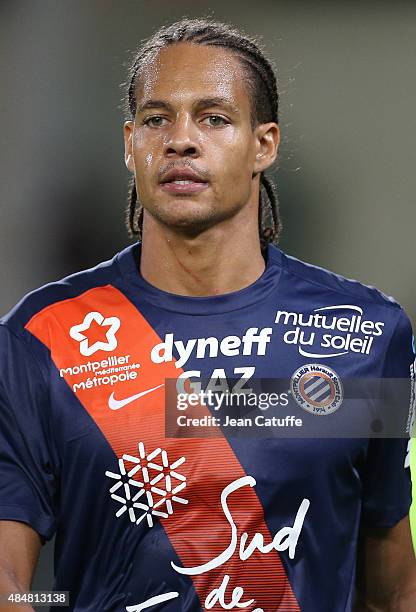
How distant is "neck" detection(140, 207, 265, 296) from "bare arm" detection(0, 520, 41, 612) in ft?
1.66

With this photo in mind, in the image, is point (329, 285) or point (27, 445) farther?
point (329, 285)

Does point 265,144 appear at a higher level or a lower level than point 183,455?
higher

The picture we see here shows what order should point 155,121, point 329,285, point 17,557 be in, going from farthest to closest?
point 329,285, point 155,121, point 17,557

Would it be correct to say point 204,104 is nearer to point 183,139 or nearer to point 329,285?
point 183,139

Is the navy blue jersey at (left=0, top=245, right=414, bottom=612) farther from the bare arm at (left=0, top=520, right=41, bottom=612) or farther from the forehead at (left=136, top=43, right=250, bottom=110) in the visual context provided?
the forehead at (left=136, top=43, right=250, bottom=110)

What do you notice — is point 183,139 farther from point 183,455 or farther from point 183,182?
point 183,455

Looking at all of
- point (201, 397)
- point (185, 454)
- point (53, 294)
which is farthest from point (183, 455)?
point (53, 294)

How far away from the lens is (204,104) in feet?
5.89

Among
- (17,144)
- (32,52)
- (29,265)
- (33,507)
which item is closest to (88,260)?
(29,265)

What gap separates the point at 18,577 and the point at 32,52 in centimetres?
128

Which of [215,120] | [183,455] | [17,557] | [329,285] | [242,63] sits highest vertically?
[242,63]

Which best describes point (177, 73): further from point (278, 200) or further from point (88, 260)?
point (88, 260)

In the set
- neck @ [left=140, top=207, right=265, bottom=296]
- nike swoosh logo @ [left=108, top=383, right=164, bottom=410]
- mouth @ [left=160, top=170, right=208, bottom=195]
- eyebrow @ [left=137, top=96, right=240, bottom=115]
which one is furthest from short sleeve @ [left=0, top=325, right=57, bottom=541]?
eyebrow @ [left=137, top=96, right=240, bottom=115]

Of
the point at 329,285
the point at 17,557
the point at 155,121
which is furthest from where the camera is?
the point at 329,285
